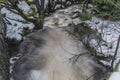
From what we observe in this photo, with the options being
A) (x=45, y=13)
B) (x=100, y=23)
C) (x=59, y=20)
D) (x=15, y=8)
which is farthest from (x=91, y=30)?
(x=15, y=8)

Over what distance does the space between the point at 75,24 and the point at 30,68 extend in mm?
1023

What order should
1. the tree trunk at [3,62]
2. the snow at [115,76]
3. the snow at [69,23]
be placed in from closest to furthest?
the tree trunk at [3,62]
the snow at [115,76]
the snow at [69,23]

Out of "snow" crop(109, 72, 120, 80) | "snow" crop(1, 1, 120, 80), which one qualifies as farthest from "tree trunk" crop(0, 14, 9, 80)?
"snow" crop(109, 72, 120, 80)

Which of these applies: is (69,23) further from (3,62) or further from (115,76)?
(3,62)

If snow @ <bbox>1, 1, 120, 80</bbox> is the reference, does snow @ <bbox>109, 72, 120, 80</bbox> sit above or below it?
below

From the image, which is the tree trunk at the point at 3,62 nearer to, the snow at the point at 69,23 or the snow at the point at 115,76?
the snow at the point at 69,23

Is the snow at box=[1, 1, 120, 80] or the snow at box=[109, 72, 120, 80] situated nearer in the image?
the snow at box=[109, 72, 120, 80]

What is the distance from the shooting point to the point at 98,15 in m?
4.27

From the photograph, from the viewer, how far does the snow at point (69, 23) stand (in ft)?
12.7

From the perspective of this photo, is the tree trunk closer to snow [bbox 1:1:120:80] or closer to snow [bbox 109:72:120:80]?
snow [bbox 1:1:120:80]

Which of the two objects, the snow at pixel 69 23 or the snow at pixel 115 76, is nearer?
the snow at pixel 115 76

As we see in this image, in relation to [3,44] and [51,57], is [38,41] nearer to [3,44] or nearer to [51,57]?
[51,57]

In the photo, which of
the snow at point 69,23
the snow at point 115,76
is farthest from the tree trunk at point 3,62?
the snow at point 115,76

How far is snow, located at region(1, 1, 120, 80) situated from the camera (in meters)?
3.87
